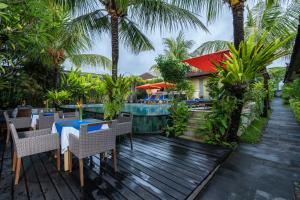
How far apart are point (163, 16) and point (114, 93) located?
2.83 meters

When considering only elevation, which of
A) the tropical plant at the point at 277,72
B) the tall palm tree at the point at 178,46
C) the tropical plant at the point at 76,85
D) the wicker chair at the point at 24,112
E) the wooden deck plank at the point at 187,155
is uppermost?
the tall palm tree at the point at 178,46

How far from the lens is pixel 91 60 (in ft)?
31.9

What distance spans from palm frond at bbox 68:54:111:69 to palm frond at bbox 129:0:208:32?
530cm

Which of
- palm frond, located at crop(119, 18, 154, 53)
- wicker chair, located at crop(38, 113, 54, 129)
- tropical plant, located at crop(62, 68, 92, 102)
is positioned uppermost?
palm frond, located at crop(119, 18, 154, 53)

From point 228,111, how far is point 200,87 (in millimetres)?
11150

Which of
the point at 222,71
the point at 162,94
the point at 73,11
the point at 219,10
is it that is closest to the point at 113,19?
the point at 73,11

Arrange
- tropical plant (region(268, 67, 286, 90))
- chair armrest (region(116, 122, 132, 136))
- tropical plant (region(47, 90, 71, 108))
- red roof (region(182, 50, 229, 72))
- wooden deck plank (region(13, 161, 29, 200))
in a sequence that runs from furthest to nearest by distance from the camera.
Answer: tropical plant (region(268, 67, 286, 90)), tropical plant (region(47, 90, 71, 108)), red roof (region(182, 50, 229, 72)), chair armrest (region(116, 122, 132, 136)), wooden deck plank (region(13, 161, 29, 200))

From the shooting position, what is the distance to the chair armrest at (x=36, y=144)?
2.41 meters

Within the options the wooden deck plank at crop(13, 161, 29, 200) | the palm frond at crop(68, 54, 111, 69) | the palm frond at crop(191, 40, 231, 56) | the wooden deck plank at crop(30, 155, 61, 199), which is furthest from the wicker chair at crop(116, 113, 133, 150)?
the palm frond at crop(68, 54, 111, 69)

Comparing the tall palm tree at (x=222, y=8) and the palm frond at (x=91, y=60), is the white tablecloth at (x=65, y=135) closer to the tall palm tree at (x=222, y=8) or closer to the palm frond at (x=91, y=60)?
the tall palm tree at (x=222, y=8)

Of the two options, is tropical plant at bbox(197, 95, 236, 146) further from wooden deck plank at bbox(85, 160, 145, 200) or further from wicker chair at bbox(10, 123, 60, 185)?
wicker chair at bbox(10, 123, 60, 185)

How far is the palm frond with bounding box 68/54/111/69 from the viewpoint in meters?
9.47

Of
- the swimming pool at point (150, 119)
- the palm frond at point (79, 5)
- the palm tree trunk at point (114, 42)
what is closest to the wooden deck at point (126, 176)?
the swimming pool at point (150, 119)

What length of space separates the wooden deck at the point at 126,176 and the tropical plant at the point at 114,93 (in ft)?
3.82
